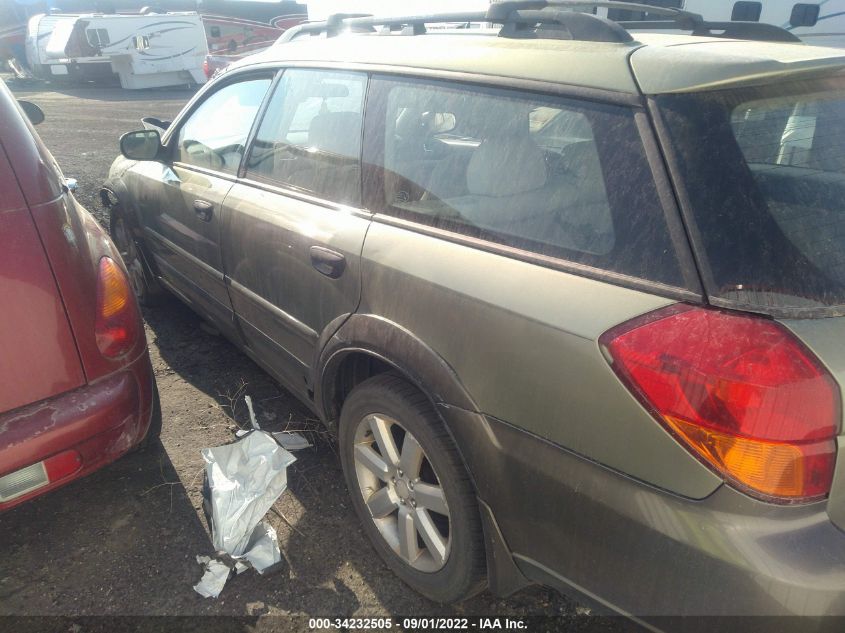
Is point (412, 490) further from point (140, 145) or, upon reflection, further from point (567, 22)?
point (140, 145)

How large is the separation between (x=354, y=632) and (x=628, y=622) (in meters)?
0.94

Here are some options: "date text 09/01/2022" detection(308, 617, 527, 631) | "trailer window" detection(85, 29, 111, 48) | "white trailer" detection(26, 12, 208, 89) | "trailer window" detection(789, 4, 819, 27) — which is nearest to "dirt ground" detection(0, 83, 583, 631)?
"date text 09/01/2022" detection(308, 617, 527, 631)

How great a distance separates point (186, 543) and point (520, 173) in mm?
1858

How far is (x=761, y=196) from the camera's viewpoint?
130 centimetres

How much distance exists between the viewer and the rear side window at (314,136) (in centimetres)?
225

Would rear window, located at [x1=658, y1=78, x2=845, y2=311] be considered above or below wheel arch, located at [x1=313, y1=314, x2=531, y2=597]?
above

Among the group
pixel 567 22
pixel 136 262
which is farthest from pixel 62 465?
pixel 136 262

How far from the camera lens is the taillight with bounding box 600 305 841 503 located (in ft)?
3.80

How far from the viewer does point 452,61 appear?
190 cm

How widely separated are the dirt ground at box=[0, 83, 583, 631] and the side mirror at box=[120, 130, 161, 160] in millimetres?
1351

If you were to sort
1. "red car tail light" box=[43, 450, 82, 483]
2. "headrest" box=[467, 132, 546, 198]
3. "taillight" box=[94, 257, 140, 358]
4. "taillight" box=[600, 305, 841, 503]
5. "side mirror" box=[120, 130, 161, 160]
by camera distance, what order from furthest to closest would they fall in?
"side mirror" box=[120, 130, 161, 160] → "taillight" box=[94, 257, 140, 358] → "red car tail light" box=[43, 450, 82, 483] → "headrest" box=[467, 132, 546, 198] → "taillight" box=[600, 305, 841, 503]

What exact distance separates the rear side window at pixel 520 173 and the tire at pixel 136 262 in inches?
106

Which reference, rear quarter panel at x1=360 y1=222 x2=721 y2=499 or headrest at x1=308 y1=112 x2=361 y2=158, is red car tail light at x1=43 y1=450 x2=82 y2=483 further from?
headrest at x1=308 y1=112 x2=361 y2=158

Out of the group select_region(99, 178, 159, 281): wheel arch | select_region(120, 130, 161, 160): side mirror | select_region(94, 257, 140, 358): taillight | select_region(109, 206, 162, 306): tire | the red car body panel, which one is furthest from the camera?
select_region(109, 206, 162, 306): tire
